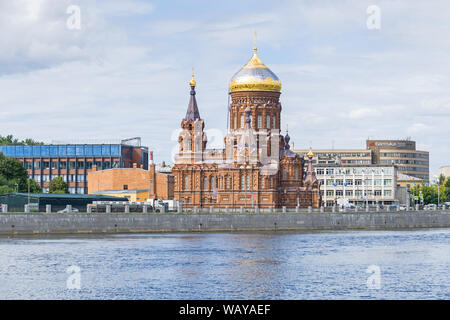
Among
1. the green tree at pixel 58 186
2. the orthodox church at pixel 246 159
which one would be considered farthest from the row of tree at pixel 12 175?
the orthodox church at pixel 246 159

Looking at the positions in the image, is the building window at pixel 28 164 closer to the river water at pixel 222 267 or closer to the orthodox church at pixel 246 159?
the orthodox church at pixel 246 159

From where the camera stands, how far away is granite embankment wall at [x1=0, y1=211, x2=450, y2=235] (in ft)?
333

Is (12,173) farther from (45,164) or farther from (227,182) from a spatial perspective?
(45,164)

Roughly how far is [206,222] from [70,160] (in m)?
75.5

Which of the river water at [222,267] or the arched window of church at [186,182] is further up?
the arched window of church at [186,182]

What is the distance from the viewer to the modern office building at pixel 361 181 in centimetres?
18650

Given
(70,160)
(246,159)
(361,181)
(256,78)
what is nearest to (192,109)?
(256,78)

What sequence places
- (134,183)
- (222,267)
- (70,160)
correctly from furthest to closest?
(70,160) < (134,183) < (222,267)

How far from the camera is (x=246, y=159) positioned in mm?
134000

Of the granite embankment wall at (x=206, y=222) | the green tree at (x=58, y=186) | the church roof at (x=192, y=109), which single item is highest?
the church roof at (x=192, y=109)

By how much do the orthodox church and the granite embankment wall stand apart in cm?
1443

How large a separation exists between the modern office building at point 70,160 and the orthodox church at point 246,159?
4346 centimetres

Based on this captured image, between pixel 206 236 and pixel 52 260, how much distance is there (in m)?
33.7

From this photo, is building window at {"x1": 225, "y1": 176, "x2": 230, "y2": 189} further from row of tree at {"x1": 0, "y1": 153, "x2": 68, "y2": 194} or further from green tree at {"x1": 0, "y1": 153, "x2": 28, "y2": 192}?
green tree at {"x1": 0, "y1": 153, "x2": 28, "y2": 192}
